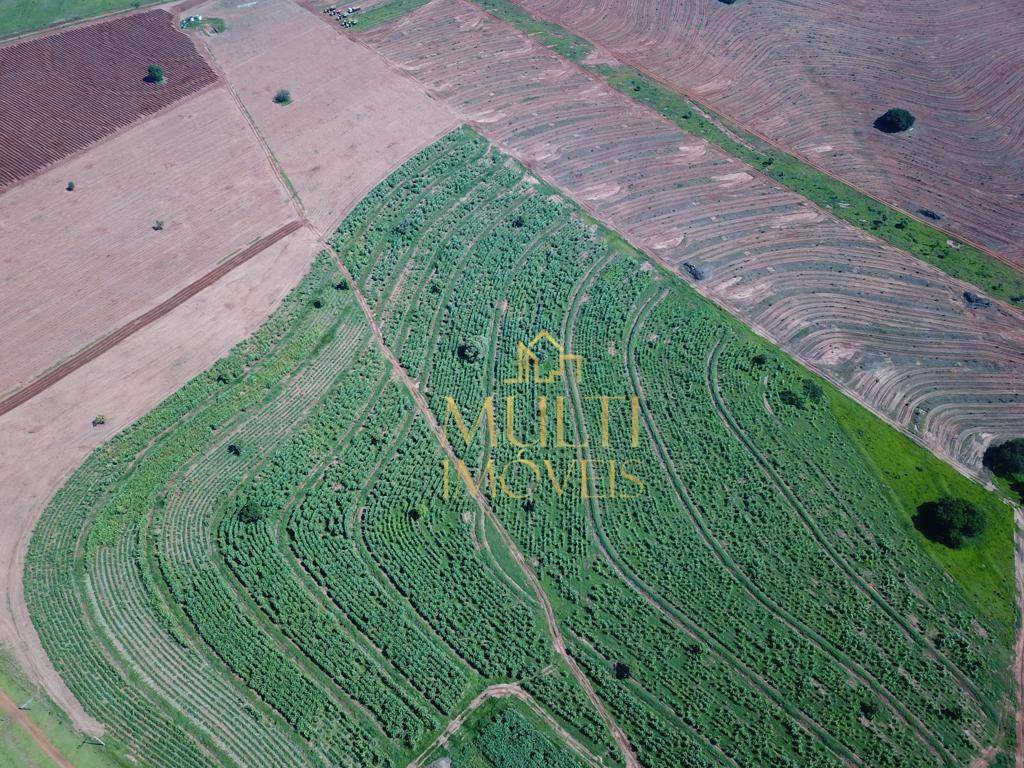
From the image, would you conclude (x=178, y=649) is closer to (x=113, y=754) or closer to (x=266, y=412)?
(x=113, y=754)

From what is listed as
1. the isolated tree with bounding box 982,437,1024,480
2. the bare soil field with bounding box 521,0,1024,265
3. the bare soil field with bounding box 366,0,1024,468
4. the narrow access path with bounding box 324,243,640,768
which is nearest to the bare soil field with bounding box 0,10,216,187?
the bare soil field with bounding box 366,0,1024,468

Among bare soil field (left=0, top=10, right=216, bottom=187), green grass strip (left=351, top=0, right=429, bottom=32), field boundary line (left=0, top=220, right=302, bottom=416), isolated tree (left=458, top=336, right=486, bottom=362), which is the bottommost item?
isolated tree (left=458, top=336, right=486, bottom=362)

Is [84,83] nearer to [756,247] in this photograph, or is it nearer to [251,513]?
[251,513]

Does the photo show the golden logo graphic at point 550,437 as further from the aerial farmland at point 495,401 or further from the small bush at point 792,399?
the small bush at point 792,399

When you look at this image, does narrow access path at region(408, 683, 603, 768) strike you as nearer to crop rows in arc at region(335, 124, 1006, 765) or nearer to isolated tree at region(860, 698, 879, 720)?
crop rows in arc at region(335, 124, 1006, 765)

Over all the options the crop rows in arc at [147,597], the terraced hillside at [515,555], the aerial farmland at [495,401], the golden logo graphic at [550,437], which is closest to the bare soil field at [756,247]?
the aerial farmland at [495,401]

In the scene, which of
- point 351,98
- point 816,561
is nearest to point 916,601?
point 816,561
